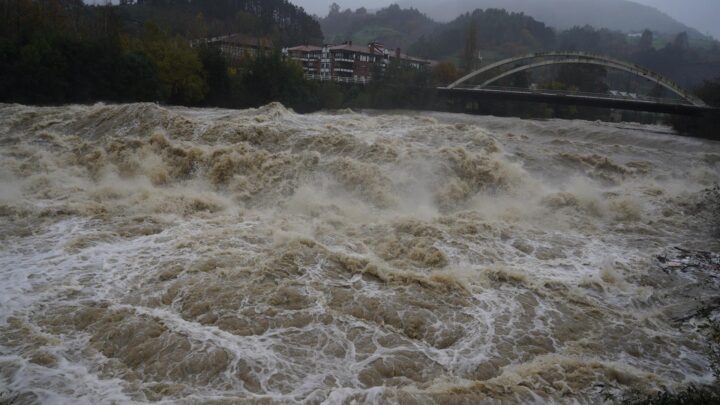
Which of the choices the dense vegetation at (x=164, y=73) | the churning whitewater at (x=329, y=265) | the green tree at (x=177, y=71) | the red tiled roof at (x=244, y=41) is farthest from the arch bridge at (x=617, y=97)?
the red tiled roof at (x=244, y=41)

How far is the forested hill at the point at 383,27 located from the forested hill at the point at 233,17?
98.4 ft

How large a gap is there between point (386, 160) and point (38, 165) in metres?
9.74

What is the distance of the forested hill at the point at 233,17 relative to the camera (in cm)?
5766

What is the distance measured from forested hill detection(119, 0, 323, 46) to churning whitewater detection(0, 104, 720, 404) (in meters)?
43.3

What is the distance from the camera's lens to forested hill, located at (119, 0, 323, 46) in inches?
2270

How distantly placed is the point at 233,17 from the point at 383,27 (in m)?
54.9

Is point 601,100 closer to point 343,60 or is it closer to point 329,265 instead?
point 329,265

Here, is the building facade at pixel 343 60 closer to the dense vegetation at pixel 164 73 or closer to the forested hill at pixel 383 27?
the dense vegetation at pixel 164 73

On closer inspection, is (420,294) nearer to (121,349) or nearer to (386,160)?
(121,349)

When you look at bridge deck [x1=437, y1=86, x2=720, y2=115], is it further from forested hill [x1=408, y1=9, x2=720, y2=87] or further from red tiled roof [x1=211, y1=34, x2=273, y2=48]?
forested hill [x1=408, y1=9, x2=720, y2=87]

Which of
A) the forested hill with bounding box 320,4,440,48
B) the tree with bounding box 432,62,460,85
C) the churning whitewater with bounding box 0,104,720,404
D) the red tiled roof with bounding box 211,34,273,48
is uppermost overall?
the forested hill with bounding box 320,4,440,48

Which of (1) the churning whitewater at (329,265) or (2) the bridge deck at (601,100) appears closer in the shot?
(1) the churning whitewater at (329,265)

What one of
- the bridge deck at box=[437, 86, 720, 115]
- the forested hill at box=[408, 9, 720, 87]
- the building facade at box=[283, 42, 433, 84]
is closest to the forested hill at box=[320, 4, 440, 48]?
the forested hill at box=[408, 9, 720, 87]

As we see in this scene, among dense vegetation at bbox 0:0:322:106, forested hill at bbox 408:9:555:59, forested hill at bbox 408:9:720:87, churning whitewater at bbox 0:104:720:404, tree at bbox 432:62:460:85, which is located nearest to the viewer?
churning whitewater at bbox 0:104:720:404
